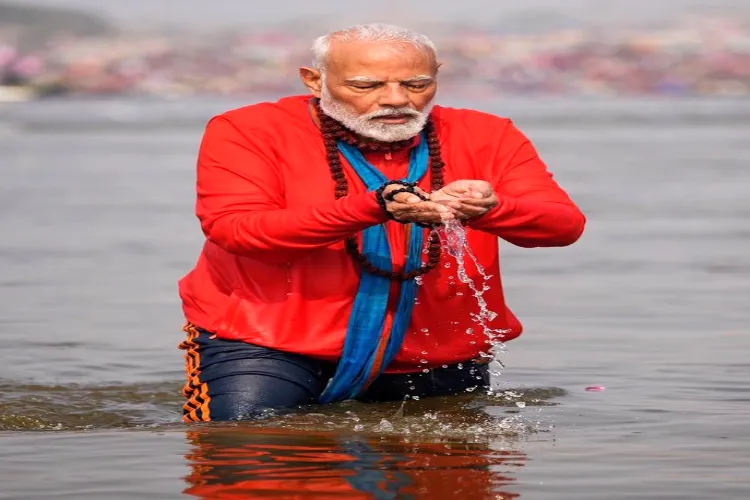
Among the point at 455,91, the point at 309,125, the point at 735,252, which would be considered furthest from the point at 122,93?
the point at 309,125

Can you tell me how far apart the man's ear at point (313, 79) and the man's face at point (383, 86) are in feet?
0.46

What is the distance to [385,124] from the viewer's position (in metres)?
6.96

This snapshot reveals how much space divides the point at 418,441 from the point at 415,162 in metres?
0.99

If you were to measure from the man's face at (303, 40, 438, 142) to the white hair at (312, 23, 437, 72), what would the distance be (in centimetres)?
2

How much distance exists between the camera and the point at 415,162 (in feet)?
23.3

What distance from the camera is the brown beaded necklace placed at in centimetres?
698

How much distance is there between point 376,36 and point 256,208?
2.41ft

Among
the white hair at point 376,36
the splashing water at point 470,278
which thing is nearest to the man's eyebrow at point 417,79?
the white hair at point 376,36

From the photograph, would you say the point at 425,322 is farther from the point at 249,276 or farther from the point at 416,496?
the point at 416,496

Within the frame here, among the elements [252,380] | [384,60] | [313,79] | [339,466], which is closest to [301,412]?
[252,380]

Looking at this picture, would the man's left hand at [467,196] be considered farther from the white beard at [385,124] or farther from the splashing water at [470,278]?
the white beard at [385,124]

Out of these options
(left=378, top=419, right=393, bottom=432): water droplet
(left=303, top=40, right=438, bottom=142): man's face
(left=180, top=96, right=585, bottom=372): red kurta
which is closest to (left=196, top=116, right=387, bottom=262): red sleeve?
(left=180, top=96, right=585, bottom=372): red kurta

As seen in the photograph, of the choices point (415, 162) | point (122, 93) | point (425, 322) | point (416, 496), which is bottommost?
point (416, 496)

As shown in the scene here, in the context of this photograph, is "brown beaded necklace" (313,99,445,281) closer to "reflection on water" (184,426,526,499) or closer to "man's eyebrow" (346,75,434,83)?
"man's eyebrow" (346,75,434,83)
